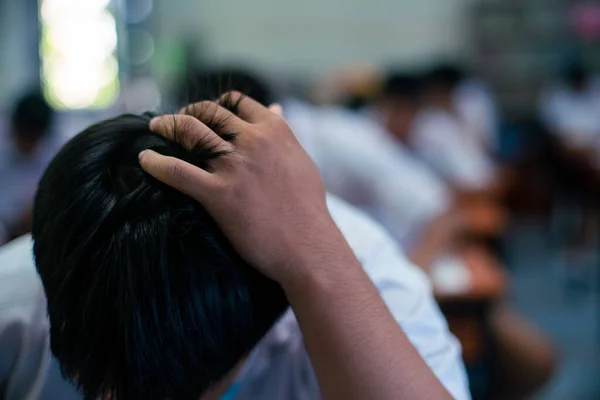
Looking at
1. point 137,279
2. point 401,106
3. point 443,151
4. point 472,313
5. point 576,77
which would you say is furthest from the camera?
point 576,77

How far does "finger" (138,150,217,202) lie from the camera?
25.0 inches

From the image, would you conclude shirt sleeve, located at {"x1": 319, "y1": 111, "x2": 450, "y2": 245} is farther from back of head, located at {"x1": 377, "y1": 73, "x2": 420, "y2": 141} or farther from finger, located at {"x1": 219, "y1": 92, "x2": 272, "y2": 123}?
finger, located at {"x1": 219, "y1": 92, "x2": 272, "y2": 123}

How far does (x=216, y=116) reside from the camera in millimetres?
694

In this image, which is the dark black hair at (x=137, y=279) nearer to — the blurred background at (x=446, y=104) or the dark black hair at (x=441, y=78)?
the blurred background at (x=446, y=104)

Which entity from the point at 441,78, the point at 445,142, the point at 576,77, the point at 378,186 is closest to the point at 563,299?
the point at 445,142

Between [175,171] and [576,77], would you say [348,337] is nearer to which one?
[175,171]

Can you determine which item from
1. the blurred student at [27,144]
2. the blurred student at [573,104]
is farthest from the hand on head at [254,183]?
the blurred student at [573,104]

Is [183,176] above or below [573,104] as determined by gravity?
above

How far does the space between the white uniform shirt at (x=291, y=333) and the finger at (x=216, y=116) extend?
26 centimetres

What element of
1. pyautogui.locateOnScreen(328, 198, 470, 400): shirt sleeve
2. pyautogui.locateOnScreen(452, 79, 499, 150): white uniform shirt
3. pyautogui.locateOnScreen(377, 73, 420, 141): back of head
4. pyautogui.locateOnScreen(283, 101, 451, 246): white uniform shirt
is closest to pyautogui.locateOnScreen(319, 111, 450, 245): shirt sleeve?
pyautogui.locateOnScreen(283, 101, 451, 246): white uniform shirt

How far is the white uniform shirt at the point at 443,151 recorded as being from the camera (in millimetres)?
3252

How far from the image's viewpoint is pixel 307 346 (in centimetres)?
70

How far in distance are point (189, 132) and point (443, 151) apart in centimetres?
278

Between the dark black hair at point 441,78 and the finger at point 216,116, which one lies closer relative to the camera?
the finger at point 216,116
